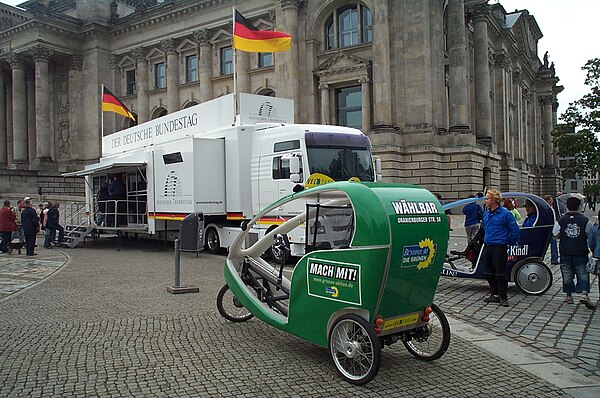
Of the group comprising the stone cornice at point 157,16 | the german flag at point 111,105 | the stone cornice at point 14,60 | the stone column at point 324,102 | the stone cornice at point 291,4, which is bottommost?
the german flag at point 111,105

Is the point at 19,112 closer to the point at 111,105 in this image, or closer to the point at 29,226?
the point at 111,105

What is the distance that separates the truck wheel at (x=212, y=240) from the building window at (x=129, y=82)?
108ft

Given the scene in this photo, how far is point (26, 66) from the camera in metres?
47.9

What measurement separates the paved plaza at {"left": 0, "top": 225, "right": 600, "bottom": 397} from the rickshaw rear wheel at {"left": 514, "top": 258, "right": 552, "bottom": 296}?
0.20 m

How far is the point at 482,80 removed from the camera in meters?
38.6

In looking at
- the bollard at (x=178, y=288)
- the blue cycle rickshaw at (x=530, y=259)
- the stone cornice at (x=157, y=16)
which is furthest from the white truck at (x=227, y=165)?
the stone cornice at (x=157, y=16)

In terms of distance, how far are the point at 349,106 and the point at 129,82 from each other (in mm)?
22836

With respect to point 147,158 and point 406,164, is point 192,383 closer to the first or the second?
point 147,158

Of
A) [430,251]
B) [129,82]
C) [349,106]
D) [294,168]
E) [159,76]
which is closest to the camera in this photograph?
[430,251]

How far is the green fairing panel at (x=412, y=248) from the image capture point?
16.3 feet

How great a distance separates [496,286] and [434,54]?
24.9m

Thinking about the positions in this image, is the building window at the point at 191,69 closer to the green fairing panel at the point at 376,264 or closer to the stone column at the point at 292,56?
the stone column at the point at 292,56

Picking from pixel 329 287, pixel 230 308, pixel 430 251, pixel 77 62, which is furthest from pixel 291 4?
pixel 329 287

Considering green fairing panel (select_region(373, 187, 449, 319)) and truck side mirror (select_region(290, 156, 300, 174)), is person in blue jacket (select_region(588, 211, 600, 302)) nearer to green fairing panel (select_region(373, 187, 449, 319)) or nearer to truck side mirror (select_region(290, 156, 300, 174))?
green fairing panel (select_region(373, 187, 449, 319))
